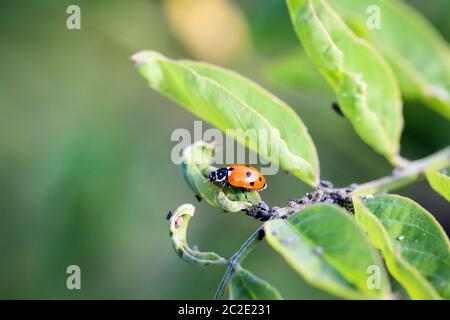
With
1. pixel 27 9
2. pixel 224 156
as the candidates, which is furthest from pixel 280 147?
pixel 27 9

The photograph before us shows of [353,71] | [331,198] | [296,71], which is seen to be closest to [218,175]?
[331,198]

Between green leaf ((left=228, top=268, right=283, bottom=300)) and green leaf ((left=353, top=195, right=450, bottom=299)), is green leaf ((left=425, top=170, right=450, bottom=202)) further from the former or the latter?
green leaf ((left=228, top=268, right=283, bottom=300))

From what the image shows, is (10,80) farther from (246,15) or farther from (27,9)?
(246,15)

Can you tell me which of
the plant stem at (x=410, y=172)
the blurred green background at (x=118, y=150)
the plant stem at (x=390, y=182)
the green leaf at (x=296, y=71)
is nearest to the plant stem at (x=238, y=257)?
the plant stem at (x=390, y=182)

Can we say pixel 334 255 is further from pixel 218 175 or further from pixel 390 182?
pixel 390 182

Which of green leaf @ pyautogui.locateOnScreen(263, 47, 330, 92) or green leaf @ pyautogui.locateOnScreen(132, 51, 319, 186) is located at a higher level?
green leaf @ pyautogui.locateOnScreen(263, 47, 330, 92)

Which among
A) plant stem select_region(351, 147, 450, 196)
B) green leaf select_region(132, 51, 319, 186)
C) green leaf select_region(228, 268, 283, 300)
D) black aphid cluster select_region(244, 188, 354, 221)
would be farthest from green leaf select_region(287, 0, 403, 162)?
green leaf select_region(228, 268, 283, 300)
